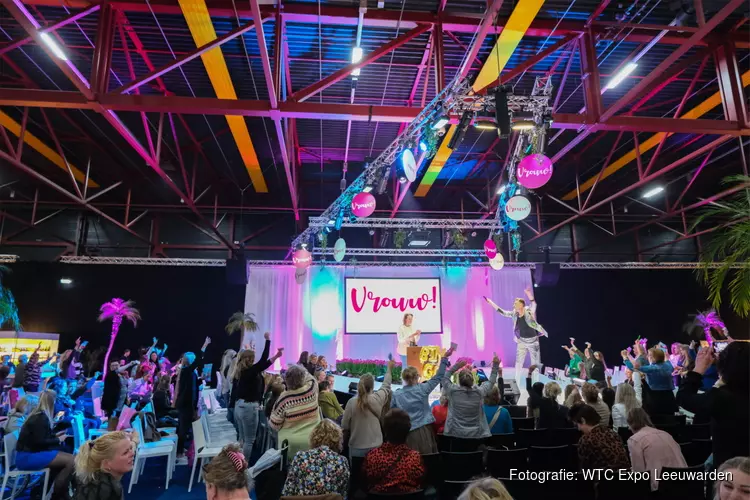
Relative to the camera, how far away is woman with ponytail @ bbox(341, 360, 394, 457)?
3.83m

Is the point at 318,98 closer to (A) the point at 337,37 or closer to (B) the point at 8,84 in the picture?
(A) the point at 337,37

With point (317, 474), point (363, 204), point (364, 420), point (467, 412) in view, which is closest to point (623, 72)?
point (363, 204)

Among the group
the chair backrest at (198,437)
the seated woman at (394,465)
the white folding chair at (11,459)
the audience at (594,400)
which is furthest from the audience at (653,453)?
the white folding chair at (11,459)

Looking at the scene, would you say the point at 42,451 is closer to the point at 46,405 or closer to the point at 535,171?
the point at 46,405

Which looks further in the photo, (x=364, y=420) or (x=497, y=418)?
(x=497, y=418)

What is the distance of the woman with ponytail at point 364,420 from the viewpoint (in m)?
3.83

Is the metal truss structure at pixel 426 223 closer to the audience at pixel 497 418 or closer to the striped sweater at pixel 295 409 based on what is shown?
the audience at pixel 497 418

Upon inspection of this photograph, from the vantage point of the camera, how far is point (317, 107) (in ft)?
19.5

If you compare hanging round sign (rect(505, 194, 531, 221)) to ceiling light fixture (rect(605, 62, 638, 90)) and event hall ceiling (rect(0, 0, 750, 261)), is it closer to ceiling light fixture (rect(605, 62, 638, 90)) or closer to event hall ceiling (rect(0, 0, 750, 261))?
event hall ceiling (rect(0, 0, 750, 261))

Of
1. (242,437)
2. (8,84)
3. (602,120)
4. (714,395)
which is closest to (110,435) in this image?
(242,437)

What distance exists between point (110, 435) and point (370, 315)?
1168 centimetres

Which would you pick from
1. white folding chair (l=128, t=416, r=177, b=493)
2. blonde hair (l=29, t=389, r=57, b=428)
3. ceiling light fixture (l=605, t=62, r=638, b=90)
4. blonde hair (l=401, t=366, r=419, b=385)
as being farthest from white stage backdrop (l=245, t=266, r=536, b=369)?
blonde hair (l=401, t=366, r=419, b=385)

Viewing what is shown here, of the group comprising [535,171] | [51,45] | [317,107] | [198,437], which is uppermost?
[51,45]

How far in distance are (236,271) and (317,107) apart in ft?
27.5
